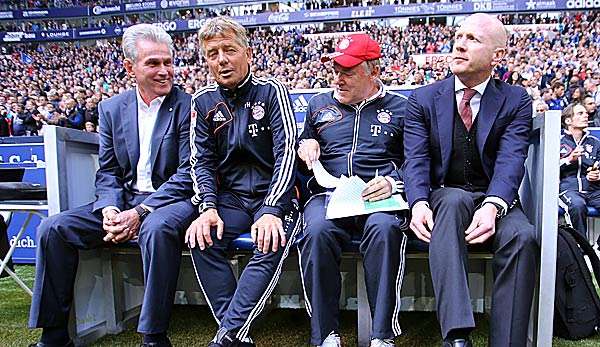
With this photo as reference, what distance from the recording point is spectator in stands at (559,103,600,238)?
3.96m

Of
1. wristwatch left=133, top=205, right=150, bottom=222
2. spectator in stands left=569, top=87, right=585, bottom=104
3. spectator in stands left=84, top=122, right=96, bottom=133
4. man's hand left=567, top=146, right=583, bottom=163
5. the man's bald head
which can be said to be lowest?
wristwatch left=133, top=205, right=150, bottom=222

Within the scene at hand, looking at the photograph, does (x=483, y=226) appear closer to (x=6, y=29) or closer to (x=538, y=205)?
(x=538, y=205)

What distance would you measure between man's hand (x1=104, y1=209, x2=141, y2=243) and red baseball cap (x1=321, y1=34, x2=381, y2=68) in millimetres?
1117

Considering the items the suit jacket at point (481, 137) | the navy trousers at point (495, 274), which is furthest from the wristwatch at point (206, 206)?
the navy trousers at point (495, 274)

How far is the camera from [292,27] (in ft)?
87.5

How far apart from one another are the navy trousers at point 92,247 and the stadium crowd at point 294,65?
270 inches

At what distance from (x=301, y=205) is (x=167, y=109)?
2.55 ft

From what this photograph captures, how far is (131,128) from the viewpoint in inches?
101

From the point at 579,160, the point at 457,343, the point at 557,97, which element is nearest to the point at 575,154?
the point at 579,160

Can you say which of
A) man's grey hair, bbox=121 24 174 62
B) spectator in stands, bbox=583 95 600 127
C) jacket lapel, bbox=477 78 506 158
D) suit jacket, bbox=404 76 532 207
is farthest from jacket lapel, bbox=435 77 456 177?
spectator in stands, bbox=583 95 600 127

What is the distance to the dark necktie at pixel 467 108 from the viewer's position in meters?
2.18

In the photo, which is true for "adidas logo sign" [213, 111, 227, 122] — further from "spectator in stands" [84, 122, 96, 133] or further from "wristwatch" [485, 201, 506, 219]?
"spectator in stands" [84, 122, 96, 133]

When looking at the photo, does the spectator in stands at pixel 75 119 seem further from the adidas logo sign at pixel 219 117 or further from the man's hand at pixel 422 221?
the man's hand at pixel 422 221

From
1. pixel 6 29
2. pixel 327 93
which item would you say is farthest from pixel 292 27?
pixel 327 93
